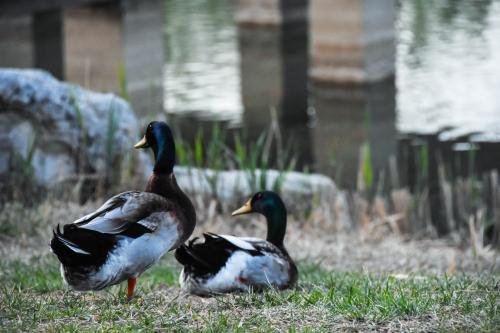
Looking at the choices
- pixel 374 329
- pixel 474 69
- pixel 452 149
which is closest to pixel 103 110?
pixel 374 329

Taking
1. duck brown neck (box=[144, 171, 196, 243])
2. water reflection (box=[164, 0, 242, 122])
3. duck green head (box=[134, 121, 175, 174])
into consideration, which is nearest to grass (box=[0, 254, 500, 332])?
duck brown neck (box=[144, 171, 196, 243])

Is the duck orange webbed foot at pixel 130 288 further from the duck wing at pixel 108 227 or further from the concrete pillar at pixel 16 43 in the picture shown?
the concrete pillar at pixel 16 43

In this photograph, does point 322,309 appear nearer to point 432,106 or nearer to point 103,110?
point 103,110

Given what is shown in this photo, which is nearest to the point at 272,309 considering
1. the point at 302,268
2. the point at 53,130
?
the point at 302,268

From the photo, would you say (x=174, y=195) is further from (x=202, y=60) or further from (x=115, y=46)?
(x=202, y=60)

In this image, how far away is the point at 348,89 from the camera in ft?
69.4

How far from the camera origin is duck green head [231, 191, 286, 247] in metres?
6.05

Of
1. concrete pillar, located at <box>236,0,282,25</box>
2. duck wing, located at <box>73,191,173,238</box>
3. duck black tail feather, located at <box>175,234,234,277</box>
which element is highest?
concrete pillar, located at <box>236,0,282,25</box>

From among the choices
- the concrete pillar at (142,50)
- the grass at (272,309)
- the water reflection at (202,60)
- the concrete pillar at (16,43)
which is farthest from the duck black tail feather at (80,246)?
the concrete pillar at (16,43)

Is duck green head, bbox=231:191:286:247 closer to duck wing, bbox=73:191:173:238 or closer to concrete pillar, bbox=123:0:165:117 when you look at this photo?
duck wing, bbox=73:191:173:238

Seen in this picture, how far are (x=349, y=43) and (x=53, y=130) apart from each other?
13076 millimetres

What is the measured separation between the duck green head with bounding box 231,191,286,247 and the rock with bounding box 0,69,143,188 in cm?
307

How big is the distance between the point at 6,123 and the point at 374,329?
5516 millimetres

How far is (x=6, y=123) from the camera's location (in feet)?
29.4
